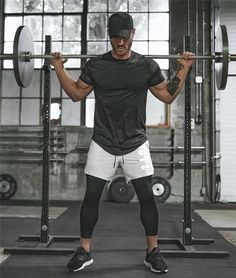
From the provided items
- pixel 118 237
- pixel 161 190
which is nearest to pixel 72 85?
pixel 118 237

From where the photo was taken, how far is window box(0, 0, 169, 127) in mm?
5602

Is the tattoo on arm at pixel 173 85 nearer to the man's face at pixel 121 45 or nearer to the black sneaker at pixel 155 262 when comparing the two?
the man's face at pixel 121 45

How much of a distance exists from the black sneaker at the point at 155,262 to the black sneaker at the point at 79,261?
0.33m

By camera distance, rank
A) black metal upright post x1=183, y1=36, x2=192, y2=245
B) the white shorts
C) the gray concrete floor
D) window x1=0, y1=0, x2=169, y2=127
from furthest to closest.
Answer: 1. window x1=0, y1=0, x2=169, y2=127
2. the gray concrete floor
3. black metal upright post x1=183, y1=36, x2=192, y2=245
4. the white shorts

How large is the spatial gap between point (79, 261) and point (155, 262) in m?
0.40

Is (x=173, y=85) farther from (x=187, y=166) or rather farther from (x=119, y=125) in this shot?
(x=187, y=166)

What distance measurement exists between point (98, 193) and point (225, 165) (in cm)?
369

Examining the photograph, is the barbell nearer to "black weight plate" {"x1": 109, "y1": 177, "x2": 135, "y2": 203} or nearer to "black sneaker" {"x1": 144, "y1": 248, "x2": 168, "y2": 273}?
"black sneaker" {"x1": 144, "y1": 248, "x2": 168, "y2": 273}

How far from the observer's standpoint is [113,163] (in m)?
2.06

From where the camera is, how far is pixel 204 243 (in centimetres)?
272

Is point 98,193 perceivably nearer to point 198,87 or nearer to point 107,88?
point 107,88

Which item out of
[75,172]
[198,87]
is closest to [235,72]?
[198,87]

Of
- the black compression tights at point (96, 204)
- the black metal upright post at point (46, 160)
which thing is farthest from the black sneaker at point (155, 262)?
the black metal upright post at point (46, 160)

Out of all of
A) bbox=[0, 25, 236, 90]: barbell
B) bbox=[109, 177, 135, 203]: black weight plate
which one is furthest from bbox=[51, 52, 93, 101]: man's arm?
bbox=[109, 177, 135, 203]: black weight plate
